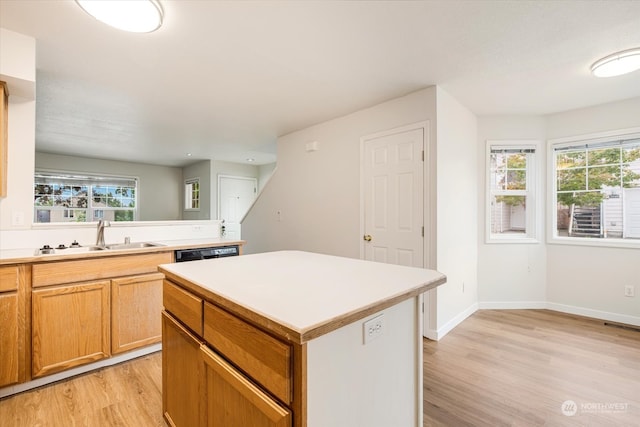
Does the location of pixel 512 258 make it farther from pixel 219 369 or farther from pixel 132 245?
pixel 132 245

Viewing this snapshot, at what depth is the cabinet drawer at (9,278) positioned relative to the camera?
1823 mm

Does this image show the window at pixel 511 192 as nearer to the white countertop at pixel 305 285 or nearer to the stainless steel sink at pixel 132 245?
the white countertop at pixel 305 285

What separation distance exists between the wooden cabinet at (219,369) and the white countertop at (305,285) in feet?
0.26

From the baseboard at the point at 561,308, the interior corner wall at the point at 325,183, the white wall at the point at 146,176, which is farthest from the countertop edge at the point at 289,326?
the white wall at the point at 146,176

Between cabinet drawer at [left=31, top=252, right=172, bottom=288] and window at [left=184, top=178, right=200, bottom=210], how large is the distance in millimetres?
5196

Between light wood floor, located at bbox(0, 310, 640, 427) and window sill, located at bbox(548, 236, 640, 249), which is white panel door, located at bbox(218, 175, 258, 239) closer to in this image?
light wood floor, located at bbox(0, 310, 640, 427)

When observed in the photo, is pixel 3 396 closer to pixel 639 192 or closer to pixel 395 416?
pixel 395 416

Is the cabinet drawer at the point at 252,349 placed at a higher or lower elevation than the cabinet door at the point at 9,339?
higher

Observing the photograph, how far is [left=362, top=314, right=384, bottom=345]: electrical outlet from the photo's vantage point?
98cm

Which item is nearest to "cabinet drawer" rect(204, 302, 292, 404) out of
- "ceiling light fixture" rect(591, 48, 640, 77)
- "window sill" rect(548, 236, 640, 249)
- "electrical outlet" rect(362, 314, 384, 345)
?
"electrical outlet" rect(362, 314, 384, 345)

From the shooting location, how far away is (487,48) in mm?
2150

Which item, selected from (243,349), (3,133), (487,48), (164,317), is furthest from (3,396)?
(487,48)

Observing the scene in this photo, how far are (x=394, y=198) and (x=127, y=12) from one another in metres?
2.57

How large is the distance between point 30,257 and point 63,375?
89 centimetres
